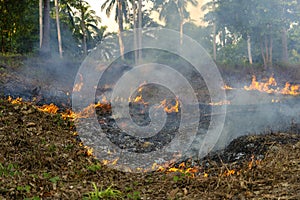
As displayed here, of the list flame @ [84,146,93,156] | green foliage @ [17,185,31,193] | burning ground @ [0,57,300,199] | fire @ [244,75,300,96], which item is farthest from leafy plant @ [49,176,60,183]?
fire @ [244,75,300,96]

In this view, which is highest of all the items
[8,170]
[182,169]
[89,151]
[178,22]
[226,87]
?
[178,22]

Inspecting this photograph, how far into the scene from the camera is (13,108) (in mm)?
9141

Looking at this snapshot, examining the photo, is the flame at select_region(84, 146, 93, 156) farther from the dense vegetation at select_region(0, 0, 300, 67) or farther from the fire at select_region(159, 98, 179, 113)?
the dense vegetation at select_region(0, 0, 300, 67)

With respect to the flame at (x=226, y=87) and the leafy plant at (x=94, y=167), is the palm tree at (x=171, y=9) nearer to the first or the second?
the flame at (x=226, y=87)

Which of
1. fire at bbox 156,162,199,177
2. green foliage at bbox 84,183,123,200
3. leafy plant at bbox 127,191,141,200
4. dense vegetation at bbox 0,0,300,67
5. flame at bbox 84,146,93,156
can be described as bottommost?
fire at bbox 156,162,199,177

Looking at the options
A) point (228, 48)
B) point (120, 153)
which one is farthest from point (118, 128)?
point (228, 48)

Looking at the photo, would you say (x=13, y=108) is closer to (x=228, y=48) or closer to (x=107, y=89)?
(x=107, y=89)

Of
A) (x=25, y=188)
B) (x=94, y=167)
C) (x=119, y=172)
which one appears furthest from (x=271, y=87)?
(x=25, y=188)

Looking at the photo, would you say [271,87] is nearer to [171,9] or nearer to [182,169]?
[182,169]

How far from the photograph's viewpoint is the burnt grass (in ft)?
15.7

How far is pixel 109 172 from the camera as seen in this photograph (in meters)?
6.68

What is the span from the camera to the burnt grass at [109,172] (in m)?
4.79

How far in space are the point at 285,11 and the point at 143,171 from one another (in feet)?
69.0

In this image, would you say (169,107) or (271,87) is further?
(271,87)
